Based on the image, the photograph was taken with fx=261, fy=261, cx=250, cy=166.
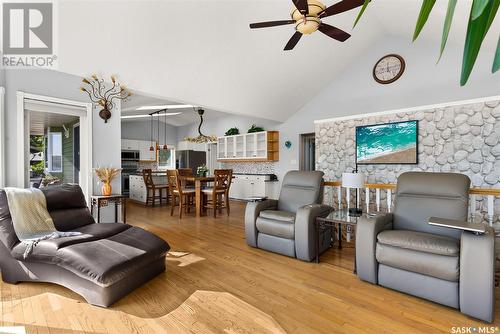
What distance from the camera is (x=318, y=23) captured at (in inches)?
109

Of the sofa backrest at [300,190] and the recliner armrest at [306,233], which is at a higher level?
the sofa backrest at [300,190]

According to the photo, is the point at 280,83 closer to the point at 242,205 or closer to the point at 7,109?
the point at 242,205

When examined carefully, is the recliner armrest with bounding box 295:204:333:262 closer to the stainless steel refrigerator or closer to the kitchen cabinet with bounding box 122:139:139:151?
the stainless steel refrigerator

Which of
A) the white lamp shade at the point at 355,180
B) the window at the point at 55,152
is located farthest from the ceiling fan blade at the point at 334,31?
the window at the point at 55,152

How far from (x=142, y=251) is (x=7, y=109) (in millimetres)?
2612

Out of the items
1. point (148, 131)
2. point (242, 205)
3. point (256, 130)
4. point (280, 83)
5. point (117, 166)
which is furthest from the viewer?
point (148, 131)

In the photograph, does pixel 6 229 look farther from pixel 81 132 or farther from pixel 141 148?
pixel 141 148

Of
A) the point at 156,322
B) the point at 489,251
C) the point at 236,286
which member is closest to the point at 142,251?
the point at 156,322

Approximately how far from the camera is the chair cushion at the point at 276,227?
3232 millimetres

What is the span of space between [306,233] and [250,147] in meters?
5.18

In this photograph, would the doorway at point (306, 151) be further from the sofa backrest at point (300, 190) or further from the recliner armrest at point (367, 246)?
the recliner armrest at point (367, 246)

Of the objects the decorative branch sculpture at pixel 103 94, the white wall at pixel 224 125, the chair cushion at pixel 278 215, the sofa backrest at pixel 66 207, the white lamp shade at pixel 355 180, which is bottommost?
the chair cushion at pixel 278 215

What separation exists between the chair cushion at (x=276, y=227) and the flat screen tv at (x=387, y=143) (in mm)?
2941

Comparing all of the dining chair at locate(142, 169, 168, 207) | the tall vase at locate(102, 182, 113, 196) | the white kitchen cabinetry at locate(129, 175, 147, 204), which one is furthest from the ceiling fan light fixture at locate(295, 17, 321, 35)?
the white kitchen cabinetry at locate(129, 175, 147, 204)
